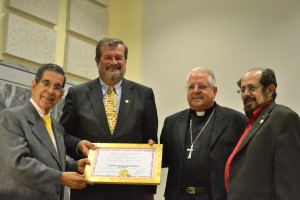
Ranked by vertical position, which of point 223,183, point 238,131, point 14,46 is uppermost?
point 14,46

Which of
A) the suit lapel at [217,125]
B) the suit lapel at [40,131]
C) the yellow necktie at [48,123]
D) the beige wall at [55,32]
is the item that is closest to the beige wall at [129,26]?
the beige wall at [55,32]

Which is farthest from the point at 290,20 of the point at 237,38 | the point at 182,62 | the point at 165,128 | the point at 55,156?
the point at 55,156

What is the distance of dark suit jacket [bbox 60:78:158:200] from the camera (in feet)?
9.78

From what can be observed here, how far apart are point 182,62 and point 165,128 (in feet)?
6.86

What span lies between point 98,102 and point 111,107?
98 mm

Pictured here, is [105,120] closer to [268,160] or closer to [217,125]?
[217,125]

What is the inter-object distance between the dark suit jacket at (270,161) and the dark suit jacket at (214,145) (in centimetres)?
22

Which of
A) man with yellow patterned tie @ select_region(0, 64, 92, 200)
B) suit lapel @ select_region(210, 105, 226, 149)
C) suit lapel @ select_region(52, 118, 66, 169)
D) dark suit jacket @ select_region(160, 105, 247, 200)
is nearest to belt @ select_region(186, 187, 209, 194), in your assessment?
dark suit jacket @ select_region(160, 105, 247, 200)

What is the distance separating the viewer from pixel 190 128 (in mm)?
3426

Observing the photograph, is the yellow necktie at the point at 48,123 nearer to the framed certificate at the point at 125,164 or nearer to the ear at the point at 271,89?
the framed certificate at the point at 125,164

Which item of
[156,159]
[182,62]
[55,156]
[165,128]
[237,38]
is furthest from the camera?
[182,62]

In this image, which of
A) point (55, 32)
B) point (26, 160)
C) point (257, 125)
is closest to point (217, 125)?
point (257, 125)

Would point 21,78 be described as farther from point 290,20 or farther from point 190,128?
point 290,20

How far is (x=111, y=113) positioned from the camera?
10.3 ft
